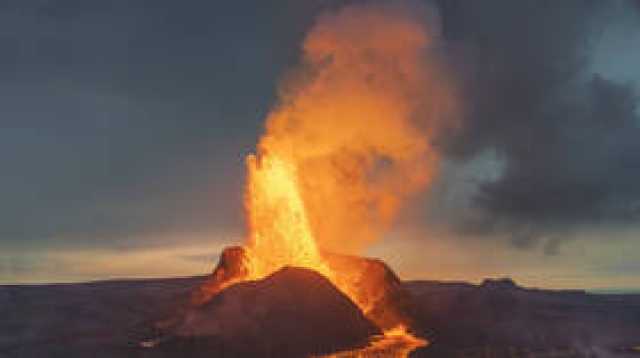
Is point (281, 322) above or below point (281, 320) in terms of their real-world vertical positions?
below

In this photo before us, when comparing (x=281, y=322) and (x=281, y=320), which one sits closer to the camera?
(x=281, y=322)

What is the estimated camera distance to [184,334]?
116188 millimetres

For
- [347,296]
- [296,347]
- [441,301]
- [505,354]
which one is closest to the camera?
[296,347]

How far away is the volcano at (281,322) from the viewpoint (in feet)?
366

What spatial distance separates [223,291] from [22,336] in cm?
9081

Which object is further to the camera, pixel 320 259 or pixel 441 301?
pixel 441 301

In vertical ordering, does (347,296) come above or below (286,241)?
below

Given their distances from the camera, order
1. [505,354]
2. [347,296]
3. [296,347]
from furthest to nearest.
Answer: [505,354] → [347,296] → [296,347]

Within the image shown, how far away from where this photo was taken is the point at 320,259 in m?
133

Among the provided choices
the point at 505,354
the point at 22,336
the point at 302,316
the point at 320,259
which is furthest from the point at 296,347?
the point at 22,336

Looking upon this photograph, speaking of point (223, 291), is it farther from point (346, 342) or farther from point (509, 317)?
point (509, 317)

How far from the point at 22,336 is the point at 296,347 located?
104 m

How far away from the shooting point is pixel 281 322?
115 m

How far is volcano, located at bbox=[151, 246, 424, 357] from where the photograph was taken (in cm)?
11144
